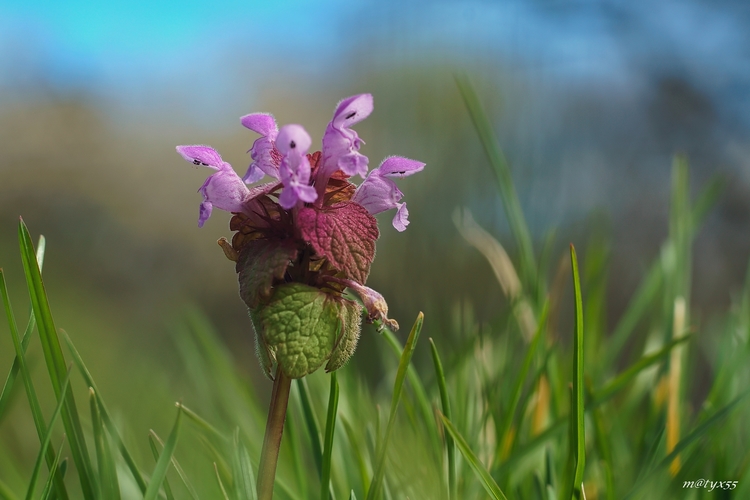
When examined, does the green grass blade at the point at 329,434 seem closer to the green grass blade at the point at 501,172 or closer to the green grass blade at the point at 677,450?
the green grass blade at the point at 677,450

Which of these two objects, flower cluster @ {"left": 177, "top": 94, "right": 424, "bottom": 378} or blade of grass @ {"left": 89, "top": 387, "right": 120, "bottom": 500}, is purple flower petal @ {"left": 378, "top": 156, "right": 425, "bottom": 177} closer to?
flower cluster @ {"left": 177, "top": 94, "right": 424, "bottom": 378}

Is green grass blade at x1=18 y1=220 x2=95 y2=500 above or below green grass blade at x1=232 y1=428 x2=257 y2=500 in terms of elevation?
above

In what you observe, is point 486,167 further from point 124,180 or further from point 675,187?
point 124,180

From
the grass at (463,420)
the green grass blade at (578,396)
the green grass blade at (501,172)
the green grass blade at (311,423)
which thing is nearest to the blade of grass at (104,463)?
the grass at (463,420)

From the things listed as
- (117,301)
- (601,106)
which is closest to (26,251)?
(601,106)

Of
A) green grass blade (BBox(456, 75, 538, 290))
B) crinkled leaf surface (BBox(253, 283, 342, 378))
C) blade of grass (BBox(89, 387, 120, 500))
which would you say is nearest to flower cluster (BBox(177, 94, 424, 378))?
crinkled leaf surface (BBox(253, 283, 342, 378))

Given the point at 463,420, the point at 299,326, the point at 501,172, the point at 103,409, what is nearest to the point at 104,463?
the point at 103,409

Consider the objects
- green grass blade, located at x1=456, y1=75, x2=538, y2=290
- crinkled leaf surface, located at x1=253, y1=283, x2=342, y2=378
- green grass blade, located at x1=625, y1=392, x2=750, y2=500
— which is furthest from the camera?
green grass blade, located at x1=456, y1=75, x2=538, y2=290
